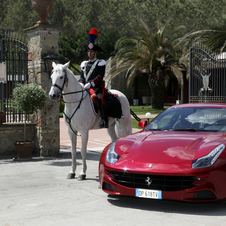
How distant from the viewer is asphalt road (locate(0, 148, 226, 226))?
4895mm

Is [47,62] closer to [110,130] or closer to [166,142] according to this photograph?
[110,130]

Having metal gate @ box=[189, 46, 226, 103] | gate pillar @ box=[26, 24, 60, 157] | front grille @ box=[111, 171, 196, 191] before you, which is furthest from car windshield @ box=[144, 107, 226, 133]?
metal gate @ box=[189, 46, 226, 103]

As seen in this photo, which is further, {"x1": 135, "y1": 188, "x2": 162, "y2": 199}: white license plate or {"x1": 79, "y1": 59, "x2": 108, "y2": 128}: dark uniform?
{"x1": 79, "y1": 59, "x2": 108, "y2": 128}: dark uniform

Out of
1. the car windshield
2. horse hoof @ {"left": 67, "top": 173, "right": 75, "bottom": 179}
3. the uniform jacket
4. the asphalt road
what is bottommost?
the asphalt road

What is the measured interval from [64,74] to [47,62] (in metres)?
3.26

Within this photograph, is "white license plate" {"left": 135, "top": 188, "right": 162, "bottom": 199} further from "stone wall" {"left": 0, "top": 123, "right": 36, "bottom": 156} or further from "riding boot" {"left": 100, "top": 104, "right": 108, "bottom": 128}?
"stone wall" {"left": 0, "top": 123, "right": 36, "bottom": 156}

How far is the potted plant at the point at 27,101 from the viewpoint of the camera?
32.8ft

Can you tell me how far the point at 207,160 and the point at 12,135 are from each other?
6.88 m

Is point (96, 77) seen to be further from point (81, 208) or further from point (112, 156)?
point (81, 208)

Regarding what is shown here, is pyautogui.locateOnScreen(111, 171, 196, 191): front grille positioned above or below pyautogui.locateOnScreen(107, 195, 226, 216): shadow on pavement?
above

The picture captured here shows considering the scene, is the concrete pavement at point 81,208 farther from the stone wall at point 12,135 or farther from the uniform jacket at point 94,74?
the stone wall at point 12,135

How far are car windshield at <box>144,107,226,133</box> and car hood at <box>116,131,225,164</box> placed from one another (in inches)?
12.6

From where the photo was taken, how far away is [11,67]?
11.3m

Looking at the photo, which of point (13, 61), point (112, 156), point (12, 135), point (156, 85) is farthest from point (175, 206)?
point (156, 85)
